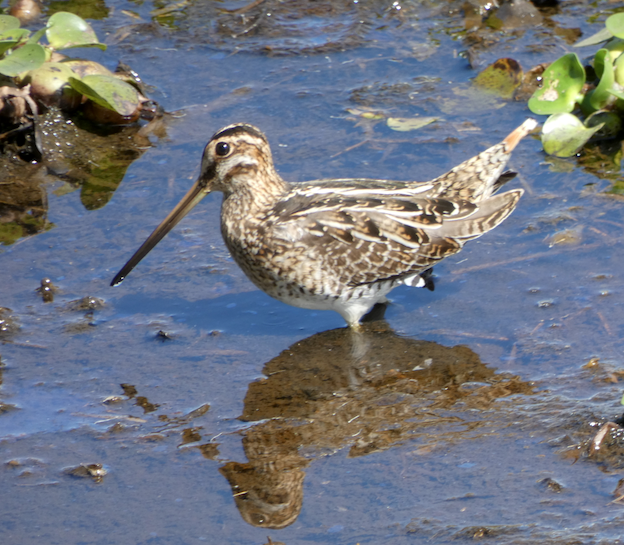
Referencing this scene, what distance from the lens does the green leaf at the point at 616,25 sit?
6.42m

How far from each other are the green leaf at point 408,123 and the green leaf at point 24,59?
2547mm

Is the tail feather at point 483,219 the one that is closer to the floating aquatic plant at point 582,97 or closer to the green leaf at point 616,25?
the floating aquatic plant at point 582,97

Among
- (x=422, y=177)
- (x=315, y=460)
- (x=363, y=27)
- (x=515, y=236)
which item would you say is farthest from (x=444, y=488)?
(x=363, y=27)

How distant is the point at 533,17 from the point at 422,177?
104 inches

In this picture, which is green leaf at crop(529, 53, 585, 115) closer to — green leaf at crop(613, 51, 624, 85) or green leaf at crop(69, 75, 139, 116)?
green leaf at crop(613, 51, 624, 85)

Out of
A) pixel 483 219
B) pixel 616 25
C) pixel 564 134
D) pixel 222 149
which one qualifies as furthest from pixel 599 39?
pixel 222 149

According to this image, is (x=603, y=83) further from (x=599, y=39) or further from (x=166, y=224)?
(x=166, y=224)

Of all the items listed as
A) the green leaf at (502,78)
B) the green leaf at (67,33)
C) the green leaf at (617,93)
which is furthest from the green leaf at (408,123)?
the green leaf at (67,33)

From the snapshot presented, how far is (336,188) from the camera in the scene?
16.8ft

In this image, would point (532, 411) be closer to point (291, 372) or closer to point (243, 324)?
point (291, 372)

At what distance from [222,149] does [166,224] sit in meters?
0.58

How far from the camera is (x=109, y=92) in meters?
6.50

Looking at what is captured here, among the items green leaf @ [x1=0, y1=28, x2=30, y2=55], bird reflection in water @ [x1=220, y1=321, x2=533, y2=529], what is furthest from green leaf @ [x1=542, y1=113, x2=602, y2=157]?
green leaf @ [x1=0, y1=28, x2=30, y2=55]

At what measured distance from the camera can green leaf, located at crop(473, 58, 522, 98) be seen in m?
7.07
